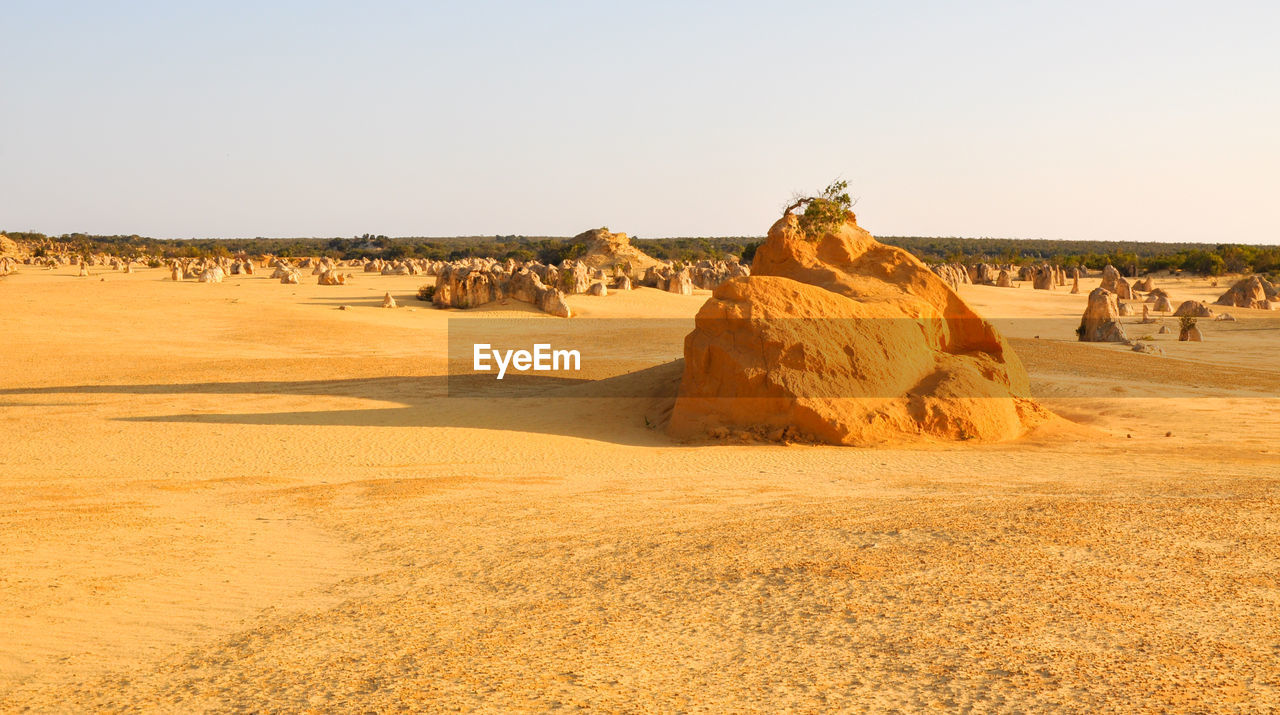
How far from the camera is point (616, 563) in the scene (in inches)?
298

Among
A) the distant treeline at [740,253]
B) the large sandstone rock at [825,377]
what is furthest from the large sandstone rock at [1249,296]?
the large sandstone rock at [825,377]

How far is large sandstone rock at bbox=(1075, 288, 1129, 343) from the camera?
30.1 metres

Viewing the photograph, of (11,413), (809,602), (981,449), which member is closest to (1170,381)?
(981,449)

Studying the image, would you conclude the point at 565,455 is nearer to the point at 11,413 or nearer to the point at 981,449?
the point at 981,449

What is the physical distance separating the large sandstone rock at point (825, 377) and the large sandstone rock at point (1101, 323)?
16.2m

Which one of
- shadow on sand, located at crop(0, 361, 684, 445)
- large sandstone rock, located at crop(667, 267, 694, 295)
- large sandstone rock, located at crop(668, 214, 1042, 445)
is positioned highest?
→ large sandstone rock, located at crop(667, 267, 694, 295)

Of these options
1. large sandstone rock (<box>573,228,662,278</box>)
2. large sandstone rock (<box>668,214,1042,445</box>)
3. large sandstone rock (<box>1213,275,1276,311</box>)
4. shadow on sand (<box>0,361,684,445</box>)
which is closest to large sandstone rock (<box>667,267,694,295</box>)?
large sandstone rock (<box>573,228,662,278</box>)

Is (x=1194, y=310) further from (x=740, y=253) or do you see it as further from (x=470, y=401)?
(x=740, y=253)

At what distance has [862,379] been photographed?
14.4 metres

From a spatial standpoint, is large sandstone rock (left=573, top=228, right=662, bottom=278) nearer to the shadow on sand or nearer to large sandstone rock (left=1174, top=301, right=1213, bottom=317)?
large sandstone rock (left=1174, top=301, right=1213, bottom=317)

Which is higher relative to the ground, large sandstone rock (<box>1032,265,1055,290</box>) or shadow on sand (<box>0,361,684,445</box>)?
large sandstone rock (<box>1032,265,1055,290</box>)

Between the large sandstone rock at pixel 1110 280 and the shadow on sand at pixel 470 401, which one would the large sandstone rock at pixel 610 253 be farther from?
the shadow on sand at pixel 470 401

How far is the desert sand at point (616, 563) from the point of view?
5180mm

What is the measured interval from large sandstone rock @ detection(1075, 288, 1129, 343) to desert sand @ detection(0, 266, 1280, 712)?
42.9ft
